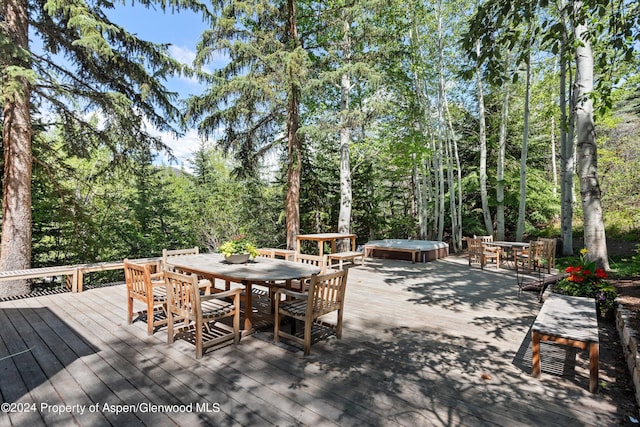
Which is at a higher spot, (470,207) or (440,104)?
(440,104)

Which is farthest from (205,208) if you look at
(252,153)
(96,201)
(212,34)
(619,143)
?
(619,143)

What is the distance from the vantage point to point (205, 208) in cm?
1277

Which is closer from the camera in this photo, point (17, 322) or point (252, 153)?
point (17, 322)

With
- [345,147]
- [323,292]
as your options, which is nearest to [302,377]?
[323,292]

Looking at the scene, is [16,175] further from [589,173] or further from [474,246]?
[589,173]

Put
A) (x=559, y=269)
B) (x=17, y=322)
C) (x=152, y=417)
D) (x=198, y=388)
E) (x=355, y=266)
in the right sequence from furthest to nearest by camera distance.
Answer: (x=355, y=266), (x=559, y=269), (x=17, y=322), (x=198, y=388), (x=152, y=417)

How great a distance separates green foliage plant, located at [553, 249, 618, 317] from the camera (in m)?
3.82

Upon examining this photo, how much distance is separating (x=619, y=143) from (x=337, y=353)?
57.1 feet

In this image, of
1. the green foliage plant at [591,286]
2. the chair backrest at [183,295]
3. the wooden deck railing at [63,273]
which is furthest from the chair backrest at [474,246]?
the wooden deck railing at [63,273]

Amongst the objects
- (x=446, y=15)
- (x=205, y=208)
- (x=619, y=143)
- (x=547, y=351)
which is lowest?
(x=547, y=351)

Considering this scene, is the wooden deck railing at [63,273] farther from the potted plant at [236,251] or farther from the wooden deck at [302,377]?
the potted plant at [236,251]

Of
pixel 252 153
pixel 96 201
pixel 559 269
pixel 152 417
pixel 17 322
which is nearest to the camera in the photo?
pixel 152 417

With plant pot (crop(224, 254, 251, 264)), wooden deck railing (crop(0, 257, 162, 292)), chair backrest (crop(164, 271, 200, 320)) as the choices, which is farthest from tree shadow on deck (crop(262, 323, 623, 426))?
wooden deck railing (crop(0, 257, 162, 292))

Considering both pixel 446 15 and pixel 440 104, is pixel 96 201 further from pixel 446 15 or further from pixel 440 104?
pixel 446 15
